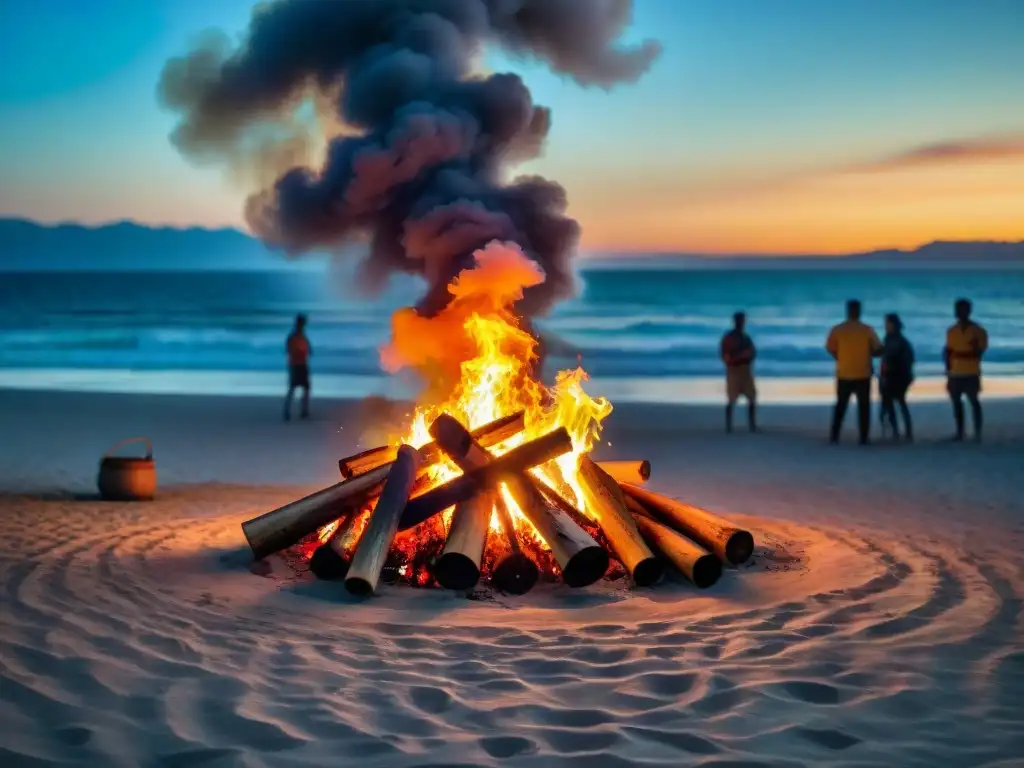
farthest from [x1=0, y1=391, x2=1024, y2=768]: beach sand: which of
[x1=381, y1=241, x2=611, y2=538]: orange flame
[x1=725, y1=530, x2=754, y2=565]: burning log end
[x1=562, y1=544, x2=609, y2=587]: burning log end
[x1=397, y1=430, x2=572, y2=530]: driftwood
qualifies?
[x1=381, y1=241, x2=611, y2=538]: orange flame

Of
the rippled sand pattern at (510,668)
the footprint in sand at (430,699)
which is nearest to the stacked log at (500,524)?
the rippled sand pattern at (510,668)

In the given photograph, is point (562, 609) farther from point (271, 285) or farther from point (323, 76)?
point (271, 285)

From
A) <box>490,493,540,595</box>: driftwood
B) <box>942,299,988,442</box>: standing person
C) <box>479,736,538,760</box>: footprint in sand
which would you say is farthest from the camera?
<box>942,299,988,442</box>: standing person

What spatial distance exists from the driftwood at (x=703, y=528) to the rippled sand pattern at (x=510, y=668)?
196 millimetres

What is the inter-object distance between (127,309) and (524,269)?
67.2 m

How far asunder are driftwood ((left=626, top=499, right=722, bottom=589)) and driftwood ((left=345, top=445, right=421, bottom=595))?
164 centimetres

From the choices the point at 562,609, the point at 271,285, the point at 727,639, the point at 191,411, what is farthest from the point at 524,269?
the point at 271,285

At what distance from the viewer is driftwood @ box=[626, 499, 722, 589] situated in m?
6.64

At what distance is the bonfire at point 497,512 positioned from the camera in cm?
651

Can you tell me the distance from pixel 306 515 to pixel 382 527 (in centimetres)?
91

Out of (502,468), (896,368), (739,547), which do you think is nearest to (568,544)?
(502,468)

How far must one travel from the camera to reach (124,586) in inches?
258

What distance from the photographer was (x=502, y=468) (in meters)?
7.18

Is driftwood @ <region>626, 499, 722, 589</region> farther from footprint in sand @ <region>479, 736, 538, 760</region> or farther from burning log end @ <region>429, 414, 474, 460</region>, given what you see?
footprint in sand @ <region>479, 736, 538, 760</region>
